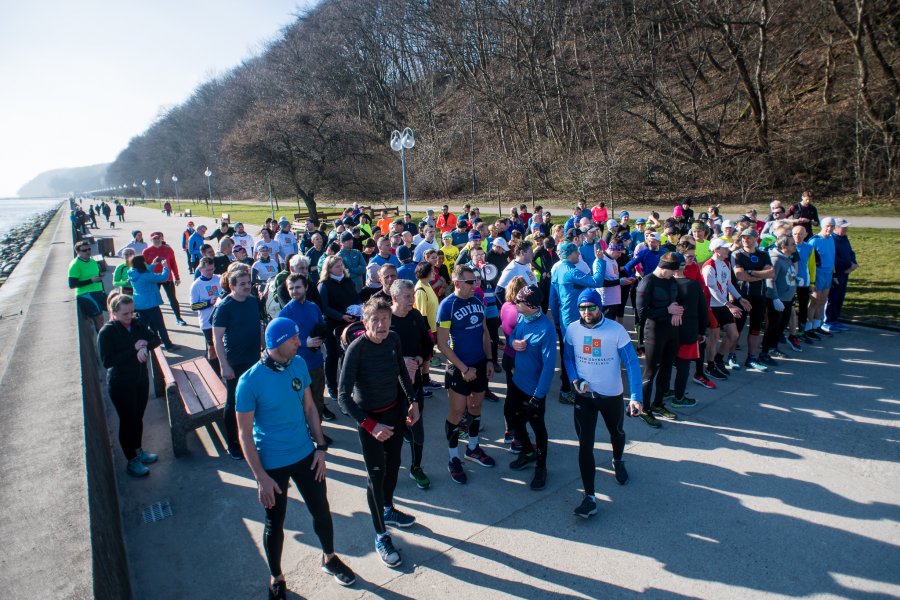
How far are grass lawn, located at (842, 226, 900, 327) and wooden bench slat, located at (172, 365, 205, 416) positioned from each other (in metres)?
10.4

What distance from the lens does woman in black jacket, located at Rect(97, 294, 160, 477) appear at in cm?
496

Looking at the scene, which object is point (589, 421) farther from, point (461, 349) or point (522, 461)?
point (461, 349)

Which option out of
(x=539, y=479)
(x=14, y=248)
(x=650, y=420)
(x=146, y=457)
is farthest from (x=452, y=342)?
(x=14, y=248)

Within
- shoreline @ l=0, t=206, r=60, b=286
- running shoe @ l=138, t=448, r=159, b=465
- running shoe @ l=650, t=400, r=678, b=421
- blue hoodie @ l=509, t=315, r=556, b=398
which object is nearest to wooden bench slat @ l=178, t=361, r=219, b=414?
running shoe @ l=138, t=448, r=159, b=465

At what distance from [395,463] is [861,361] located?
279 inches

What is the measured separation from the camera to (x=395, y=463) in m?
4.00

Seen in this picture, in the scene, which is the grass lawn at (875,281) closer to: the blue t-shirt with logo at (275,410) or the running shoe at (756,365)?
the running shoe at (756,365)

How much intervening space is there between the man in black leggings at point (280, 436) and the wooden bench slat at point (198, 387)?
8.06ft

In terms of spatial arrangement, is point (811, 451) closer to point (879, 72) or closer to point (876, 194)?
point (876, 194)

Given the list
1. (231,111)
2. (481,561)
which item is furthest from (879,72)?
(231,111)

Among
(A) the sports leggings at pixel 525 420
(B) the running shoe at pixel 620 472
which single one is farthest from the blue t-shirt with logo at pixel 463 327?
(B) the running shoe at pixel 620 472

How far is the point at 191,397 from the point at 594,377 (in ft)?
14.3

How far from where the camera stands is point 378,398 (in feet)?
12.5

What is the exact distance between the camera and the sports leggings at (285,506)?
3.31 metres
